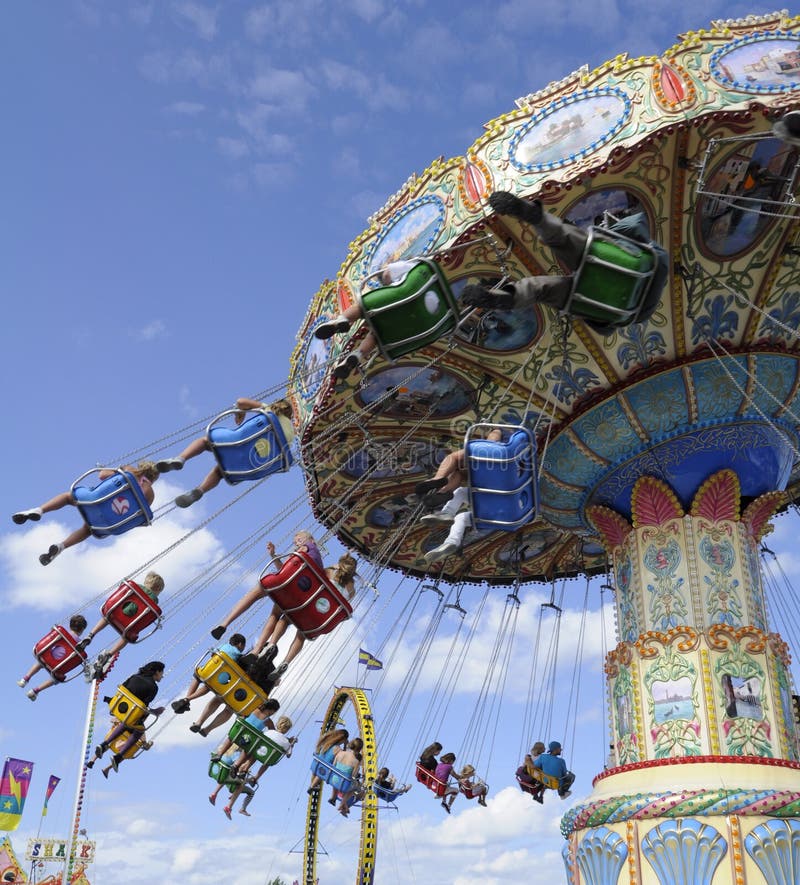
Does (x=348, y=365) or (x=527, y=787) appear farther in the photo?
(x=527, y=787)

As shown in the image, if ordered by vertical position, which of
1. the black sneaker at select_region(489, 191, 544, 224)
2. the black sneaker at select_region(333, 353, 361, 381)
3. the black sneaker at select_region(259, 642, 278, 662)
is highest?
the black sneaker at select_region(489, 191, 544, 224)

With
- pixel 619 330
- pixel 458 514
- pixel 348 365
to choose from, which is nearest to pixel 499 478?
pixel 458 514

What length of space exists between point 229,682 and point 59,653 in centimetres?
269

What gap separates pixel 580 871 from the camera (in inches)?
367

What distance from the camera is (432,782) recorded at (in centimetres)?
1373

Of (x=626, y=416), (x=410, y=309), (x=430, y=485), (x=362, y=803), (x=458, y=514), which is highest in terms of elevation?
(x=626, y=416)

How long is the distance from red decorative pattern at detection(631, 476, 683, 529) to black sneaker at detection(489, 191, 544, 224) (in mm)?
5322

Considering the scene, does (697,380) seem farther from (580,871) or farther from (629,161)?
(580,871)

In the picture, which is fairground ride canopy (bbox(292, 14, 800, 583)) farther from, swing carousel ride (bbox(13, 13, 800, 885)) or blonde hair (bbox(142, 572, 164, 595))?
blonde hair (bbox(142, 572, 164, 595))

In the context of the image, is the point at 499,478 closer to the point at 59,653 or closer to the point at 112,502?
the point at 112,502

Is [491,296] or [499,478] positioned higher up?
[491,296]

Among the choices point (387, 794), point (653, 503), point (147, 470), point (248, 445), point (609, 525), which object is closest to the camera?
point (248, 445)

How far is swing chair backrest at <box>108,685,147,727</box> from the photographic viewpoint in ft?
31.4

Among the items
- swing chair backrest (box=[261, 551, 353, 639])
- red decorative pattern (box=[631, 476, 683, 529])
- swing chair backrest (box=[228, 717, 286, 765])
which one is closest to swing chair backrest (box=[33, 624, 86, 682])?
swing chair backrest (box=[228, 717, 286, 765])
